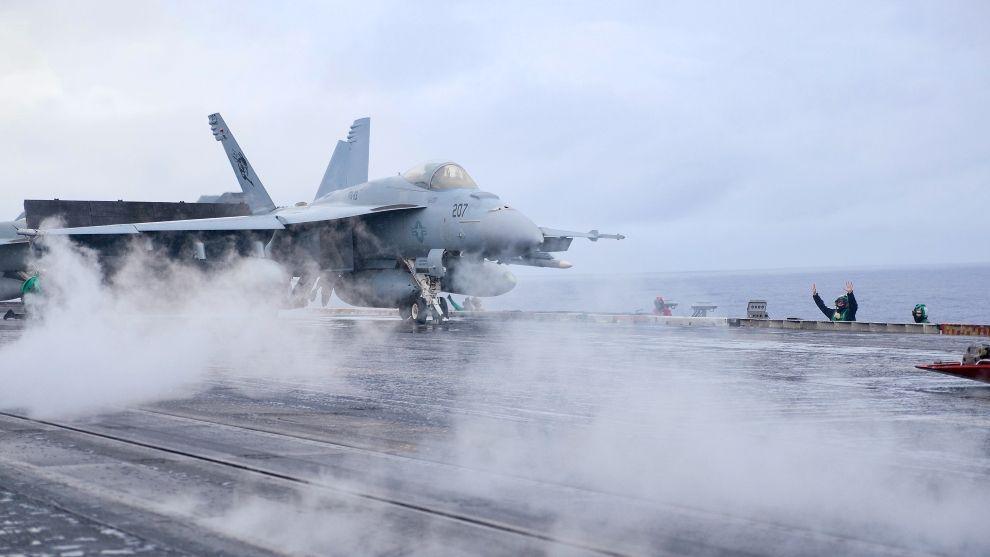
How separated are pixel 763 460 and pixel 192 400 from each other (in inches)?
342

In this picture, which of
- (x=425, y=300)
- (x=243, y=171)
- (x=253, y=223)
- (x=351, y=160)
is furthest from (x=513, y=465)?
(x=351, y=160)

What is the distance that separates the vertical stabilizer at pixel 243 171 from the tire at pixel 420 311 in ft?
33.6

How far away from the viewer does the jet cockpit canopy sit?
1159 inches

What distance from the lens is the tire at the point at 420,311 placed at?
98.4 ft

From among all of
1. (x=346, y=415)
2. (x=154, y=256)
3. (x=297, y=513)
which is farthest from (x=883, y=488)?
(x=154, y=256)

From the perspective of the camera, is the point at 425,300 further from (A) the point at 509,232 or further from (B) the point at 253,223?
(B) the point at 253,223

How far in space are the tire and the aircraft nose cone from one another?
12.2 ft

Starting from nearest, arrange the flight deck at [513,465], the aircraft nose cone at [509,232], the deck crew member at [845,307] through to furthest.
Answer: the flight deck at [513,465], the aircraft nose cone at [509,232], the deck crew member at [845,307]

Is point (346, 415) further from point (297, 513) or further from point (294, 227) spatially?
point (294, 227)

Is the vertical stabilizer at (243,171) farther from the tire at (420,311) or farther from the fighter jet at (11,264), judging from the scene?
the tire at (420,311)

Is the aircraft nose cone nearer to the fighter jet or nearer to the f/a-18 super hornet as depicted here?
the f/a-18 super hornet

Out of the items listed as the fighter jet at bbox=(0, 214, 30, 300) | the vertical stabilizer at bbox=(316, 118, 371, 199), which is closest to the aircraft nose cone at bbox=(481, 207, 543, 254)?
the vertical stabilizer at bbox=(316, 118, 371, 199)

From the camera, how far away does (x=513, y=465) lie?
8562mm

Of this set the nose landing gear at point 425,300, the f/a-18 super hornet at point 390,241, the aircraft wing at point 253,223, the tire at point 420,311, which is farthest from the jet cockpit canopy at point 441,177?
the tire at point 420,311
